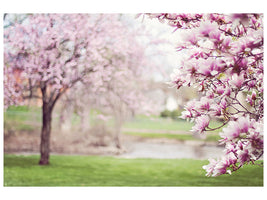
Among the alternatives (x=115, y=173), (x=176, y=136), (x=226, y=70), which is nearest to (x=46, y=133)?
(x=115, y=173)

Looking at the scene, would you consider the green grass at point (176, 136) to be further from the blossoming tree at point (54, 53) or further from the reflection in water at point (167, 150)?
the blossoming tree at point (54, 53)

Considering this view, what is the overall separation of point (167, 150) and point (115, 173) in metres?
0.81

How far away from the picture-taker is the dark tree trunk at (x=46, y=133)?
3934 millimetres

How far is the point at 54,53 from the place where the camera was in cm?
362

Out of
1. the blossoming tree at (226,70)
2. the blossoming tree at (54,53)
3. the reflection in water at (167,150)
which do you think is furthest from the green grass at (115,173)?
the blossoming tree at (226,70)

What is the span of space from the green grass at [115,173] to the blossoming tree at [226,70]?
2.43m

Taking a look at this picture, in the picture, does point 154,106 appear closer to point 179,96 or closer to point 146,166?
point 179,96

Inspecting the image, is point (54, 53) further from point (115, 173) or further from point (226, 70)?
point (226, 70)

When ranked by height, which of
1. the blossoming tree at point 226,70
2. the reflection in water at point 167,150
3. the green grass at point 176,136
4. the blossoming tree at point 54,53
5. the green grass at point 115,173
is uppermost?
the blossoming tree at point 54,53

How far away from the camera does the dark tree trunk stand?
3.93 metres

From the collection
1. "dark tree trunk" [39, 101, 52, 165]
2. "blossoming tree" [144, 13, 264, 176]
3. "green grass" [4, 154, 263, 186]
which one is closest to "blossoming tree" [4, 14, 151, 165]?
"dark tree trunk" [39, 101, 52, 165]

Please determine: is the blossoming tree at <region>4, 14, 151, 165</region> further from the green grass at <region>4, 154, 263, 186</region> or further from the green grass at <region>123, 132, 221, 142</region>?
the green grass at <region>123, 132, 221, 142</region>

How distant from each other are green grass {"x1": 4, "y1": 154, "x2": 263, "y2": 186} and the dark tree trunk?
10 centimetres
